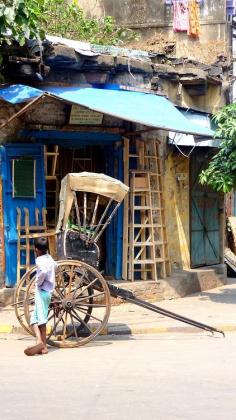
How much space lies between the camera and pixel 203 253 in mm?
14055

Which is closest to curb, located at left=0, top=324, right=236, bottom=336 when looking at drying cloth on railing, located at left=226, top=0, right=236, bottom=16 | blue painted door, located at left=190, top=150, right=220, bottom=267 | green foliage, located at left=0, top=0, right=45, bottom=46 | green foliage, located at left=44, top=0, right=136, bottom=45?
green foliage, located at left=0, top=0, right=45, bottom=46

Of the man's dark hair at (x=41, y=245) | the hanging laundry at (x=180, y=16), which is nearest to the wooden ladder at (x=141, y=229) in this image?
the man's dark hair at (x=41, y=245)

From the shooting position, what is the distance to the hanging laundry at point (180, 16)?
18.6 m

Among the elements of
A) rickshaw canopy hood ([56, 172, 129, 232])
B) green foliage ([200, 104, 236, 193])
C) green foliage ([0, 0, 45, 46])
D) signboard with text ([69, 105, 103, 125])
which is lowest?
rickshaw canopy hood ([56, 172, 129, 232])

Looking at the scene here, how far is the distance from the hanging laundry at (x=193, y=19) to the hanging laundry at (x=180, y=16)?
23 cm

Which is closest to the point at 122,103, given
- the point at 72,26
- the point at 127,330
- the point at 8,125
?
the point at 8,125

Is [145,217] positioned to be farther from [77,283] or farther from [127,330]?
[77,283]

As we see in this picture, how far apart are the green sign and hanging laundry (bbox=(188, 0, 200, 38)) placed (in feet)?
29.6

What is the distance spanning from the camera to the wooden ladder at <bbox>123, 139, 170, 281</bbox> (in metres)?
11.7

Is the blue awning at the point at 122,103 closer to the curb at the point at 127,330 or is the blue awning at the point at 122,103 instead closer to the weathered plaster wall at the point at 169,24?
the curb at the point at 127,330

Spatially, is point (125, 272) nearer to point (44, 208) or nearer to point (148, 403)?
point (44, 208)

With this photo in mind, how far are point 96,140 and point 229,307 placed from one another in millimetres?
3579

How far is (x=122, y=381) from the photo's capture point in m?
6.36

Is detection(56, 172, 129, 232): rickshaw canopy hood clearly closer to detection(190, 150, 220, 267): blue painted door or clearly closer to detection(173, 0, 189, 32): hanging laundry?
detection(190, 150, 220, 267): blue painted door
